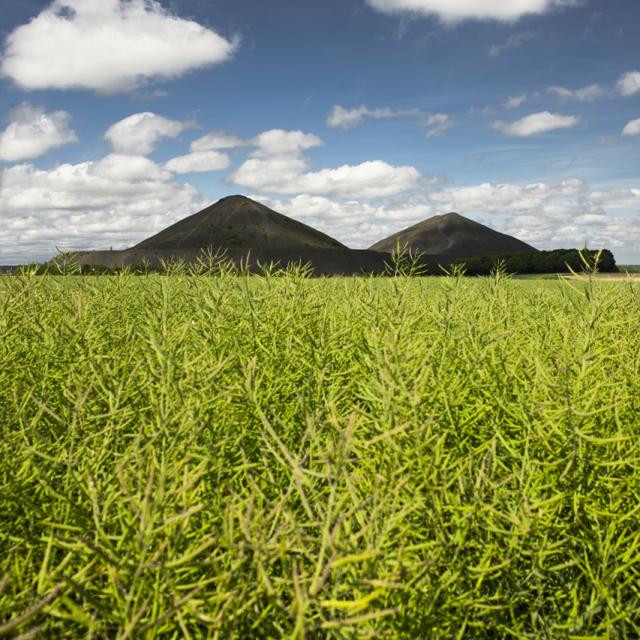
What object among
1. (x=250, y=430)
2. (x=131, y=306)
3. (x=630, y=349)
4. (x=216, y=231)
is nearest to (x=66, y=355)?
(x=250, y=430)

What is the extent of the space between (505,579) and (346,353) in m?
1.95

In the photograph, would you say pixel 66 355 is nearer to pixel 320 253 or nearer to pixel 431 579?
pixel 431 579

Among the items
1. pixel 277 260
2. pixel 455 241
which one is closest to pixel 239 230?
pixel 455 241

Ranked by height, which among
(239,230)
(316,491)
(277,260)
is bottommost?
(316,491)

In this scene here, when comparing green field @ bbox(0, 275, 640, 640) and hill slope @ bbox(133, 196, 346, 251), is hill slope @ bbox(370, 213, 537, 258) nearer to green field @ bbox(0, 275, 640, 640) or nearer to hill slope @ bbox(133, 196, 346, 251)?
hill slope @ bbox(133, 196, 346, 251)

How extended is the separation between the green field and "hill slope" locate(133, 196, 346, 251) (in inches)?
5580

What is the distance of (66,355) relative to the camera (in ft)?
10.4

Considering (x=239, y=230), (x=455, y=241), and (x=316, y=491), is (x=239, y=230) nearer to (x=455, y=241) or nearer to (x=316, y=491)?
(x=455, y=241)

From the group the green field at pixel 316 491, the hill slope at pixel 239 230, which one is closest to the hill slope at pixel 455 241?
the hill slope at pixel 239 230

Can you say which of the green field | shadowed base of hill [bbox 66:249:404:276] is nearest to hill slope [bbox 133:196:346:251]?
shadowed base of hill [bbox 66:249:404:276]

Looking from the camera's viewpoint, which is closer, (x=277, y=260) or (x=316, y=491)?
(x=316, y=491)

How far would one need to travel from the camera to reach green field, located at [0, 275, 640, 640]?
1.23m

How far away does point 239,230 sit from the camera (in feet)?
506

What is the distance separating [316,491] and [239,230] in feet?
514
